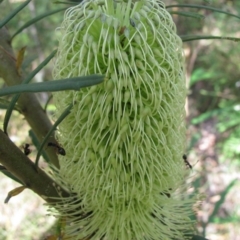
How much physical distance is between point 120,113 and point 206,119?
3479 mm

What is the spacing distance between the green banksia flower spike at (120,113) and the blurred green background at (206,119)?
1.95 m

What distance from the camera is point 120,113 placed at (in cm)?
70

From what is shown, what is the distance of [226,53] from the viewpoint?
154 inches

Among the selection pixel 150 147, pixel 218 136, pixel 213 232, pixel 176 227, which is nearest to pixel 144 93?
pixel 150 147

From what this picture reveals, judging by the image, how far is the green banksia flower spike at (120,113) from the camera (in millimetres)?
692

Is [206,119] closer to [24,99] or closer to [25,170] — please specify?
[24,99]

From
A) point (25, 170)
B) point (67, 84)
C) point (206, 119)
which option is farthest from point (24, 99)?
point (206, 119)

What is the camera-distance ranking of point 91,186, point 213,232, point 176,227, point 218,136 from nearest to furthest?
1. point 91,186
2. point 176,227
3. point 213,232
4. point 218,136

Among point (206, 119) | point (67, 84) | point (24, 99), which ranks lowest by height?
point (67, 84)

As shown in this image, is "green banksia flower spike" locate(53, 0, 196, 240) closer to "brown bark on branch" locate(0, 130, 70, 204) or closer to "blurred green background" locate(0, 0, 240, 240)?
"brown bark on branch" locate(0, 130, 70, 204)

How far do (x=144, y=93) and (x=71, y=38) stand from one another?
0.57 ft

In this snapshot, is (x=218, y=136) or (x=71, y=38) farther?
(x=218, y=136)

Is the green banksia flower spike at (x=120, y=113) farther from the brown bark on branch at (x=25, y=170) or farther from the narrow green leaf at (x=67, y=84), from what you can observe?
Answer: the narrow green leaf at (x=67, y=84)

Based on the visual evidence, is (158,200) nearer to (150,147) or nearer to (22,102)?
(150,147)
